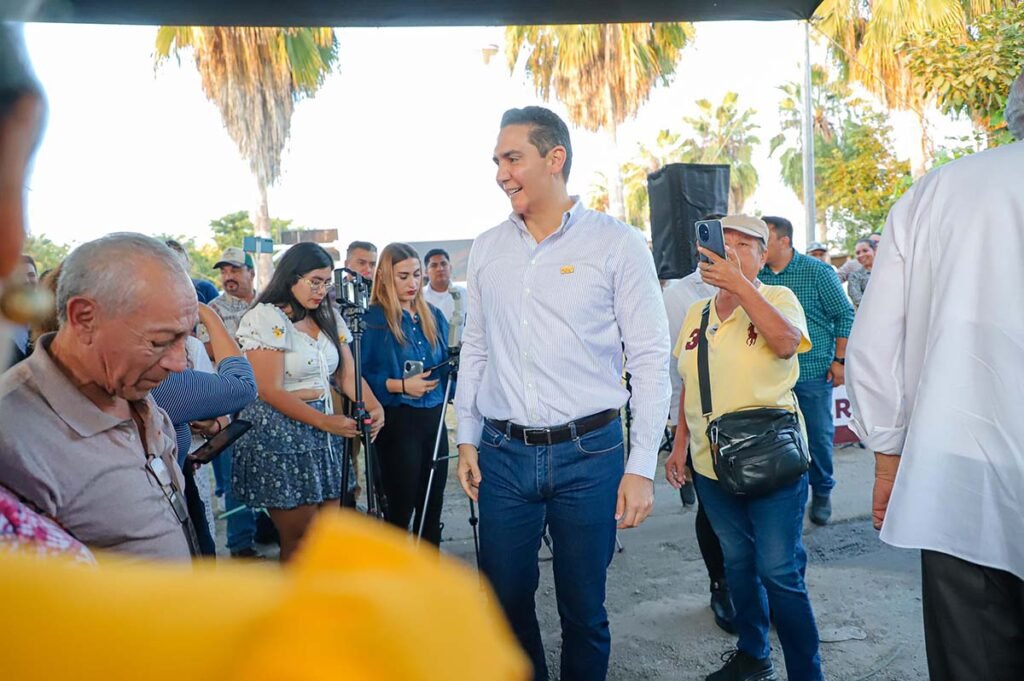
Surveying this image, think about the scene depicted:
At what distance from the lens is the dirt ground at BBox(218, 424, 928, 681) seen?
335 cm

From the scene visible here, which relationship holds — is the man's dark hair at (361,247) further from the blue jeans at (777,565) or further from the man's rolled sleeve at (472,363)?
the blue jeans at (777,565)

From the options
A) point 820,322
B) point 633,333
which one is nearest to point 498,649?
point 633,333

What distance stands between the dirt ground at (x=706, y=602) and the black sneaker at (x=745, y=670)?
19 centimetres

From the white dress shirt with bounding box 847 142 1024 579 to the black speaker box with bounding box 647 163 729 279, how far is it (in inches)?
134

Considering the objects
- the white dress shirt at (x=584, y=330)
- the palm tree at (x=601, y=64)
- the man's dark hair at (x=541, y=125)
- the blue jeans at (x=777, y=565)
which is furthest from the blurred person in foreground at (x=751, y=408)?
the palm tree at (x=601, y=64)

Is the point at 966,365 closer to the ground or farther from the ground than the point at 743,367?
farther from the ground

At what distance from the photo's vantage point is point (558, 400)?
2.53m

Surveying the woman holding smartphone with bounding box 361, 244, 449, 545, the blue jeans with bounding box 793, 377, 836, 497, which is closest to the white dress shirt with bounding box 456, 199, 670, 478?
the woman holding smartphone with bounding box 361, 244, 449, 545

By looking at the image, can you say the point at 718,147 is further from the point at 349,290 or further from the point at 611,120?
the point at 349,290

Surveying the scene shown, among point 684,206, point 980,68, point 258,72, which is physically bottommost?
point 684,206

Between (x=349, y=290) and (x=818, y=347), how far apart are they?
11.0ft

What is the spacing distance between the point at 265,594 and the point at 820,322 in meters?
5.36

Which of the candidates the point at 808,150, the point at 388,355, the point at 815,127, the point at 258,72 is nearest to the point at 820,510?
the point at 388,355

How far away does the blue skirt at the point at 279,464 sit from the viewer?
356 cm
